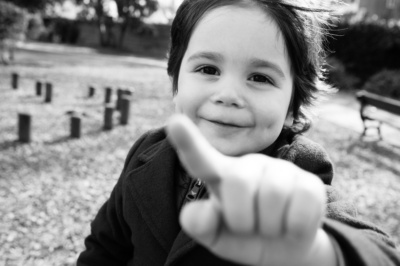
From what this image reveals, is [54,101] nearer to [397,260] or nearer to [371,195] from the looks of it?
[371,195]

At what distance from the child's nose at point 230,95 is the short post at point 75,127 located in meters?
5.55

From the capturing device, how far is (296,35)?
4.73 feet

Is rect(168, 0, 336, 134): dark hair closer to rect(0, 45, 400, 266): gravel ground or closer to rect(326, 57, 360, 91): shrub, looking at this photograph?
rect(0, 45, 400, 266): gravel ground

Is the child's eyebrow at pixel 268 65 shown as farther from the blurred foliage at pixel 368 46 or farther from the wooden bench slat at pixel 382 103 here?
the blurred foliage at pixel 368 46

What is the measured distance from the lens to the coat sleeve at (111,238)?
68.1 inches

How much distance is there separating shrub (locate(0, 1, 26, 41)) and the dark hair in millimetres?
13792

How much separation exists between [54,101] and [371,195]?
6.91 meters

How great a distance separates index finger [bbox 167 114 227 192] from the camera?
2.19 ft

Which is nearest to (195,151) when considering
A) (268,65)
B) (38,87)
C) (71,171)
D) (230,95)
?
(230,95)

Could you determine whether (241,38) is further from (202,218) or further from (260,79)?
(202,218)

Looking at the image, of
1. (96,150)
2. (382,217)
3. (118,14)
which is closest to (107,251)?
(382,217)

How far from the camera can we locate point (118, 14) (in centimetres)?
3638

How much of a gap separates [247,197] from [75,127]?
617 cm

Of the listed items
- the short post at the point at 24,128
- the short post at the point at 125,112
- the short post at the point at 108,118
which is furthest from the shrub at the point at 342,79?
the short post at the point at 24,128
